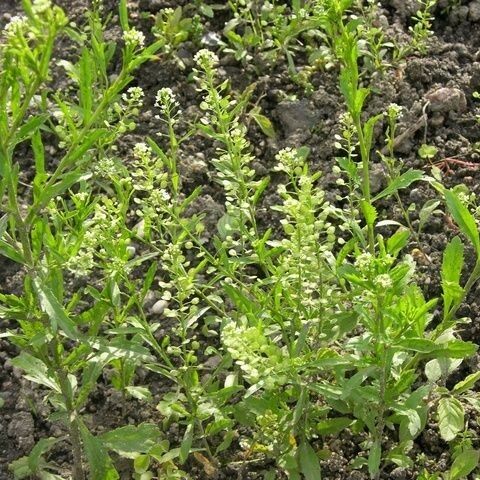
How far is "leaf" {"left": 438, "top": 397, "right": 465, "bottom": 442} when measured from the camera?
9.40ft

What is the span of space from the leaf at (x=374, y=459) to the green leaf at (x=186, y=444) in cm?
54

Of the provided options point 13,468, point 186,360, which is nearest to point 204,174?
point 186,360

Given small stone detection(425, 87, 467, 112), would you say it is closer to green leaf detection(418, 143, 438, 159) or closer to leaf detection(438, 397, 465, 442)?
green leaf detection(418, 143, 438, 159)

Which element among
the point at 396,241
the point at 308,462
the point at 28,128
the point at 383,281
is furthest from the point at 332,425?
the point at 28,128

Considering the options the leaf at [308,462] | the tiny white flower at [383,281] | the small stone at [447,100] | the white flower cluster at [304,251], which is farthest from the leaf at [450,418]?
the small stone at [447,100]

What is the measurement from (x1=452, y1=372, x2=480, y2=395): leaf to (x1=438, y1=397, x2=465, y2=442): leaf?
2.0 inches

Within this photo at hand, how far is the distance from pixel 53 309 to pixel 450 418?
124 cm

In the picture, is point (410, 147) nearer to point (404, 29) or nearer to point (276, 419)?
point (404, 29)

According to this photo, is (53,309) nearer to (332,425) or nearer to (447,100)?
(332,425)

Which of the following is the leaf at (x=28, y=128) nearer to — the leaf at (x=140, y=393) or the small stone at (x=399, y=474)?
the leaf at (x=140, y=393)

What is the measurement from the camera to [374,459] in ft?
9.00

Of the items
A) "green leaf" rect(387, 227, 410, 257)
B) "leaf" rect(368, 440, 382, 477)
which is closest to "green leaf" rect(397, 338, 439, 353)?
"green leaf" rect(387, 227, 410, 257)

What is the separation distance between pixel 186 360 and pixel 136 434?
27 centimetres

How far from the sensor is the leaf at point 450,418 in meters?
2.87
